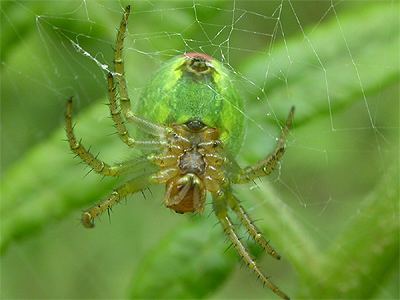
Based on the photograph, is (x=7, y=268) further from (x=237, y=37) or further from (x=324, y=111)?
(x=324, y=111)

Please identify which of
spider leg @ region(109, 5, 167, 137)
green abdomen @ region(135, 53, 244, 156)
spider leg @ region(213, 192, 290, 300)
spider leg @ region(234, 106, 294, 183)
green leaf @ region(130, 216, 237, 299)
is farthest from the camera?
green leaf @ region(130, 216, 237, 299)

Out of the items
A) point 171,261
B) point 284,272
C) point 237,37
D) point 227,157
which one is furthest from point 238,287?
point 227,157

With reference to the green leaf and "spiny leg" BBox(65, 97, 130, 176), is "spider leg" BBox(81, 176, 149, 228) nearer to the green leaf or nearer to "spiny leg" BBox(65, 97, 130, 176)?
"spiny leg" BBox(65, 97, 130, 176)

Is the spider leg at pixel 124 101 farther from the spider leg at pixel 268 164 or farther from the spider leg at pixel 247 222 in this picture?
the spider leg at pixel 247 222

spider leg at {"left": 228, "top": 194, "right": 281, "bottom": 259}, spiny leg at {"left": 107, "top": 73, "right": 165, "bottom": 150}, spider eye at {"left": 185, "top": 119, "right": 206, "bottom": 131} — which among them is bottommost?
spider leg at {"left": 228, "top": 194, "right": 281, "bottom": 259}

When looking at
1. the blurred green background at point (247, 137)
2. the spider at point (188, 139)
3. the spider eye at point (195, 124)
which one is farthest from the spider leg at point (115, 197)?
the spider eye at point (195, 124)

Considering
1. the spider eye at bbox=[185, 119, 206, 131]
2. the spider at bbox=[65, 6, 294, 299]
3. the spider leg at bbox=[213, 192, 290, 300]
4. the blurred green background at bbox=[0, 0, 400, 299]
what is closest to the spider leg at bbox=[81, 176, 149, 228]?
the spider at bbox=[65, 6, 294, 299]
